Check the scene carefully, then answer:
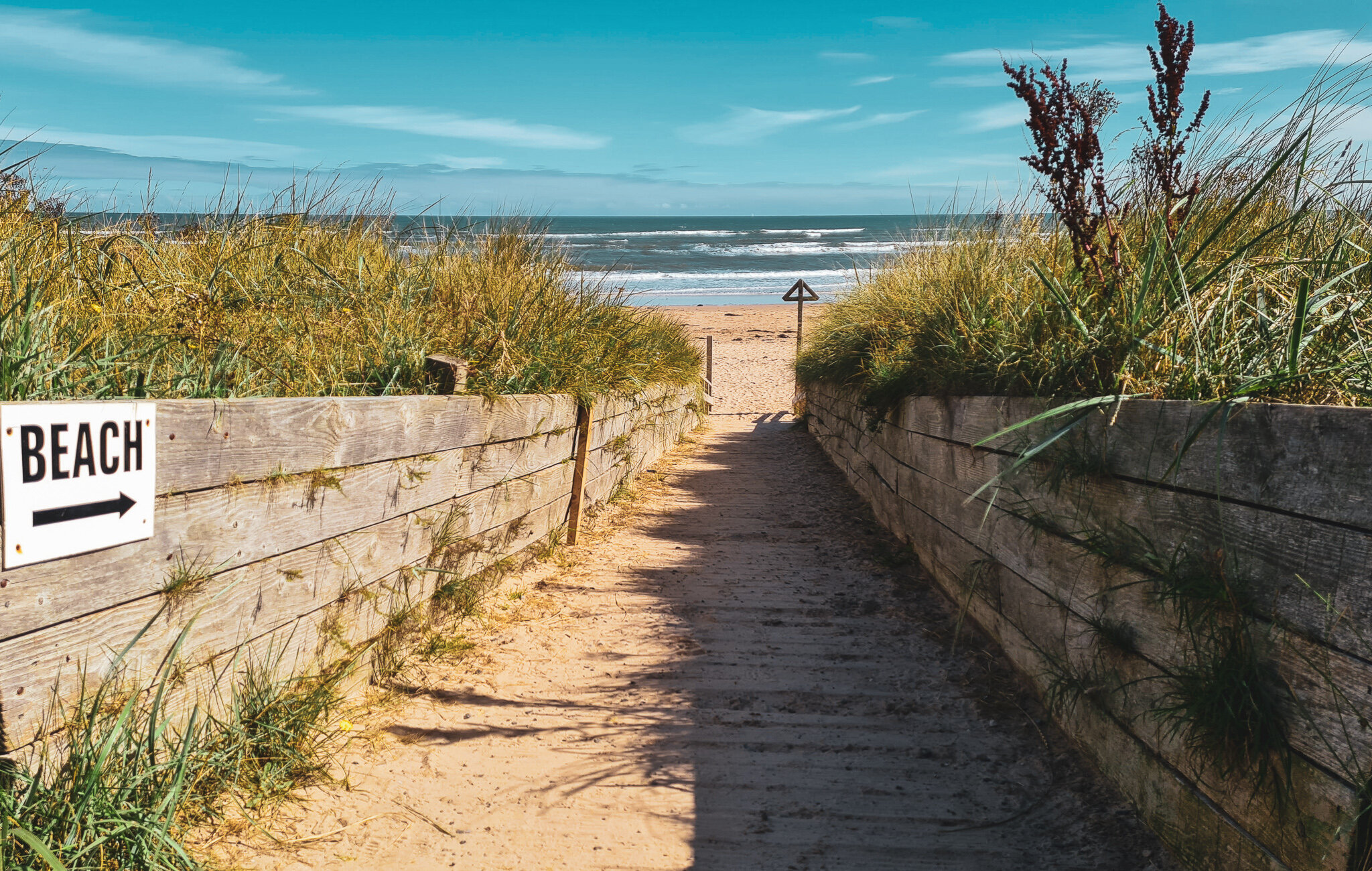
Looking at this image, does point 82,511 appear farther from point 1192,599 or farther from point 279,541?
point 1192,599

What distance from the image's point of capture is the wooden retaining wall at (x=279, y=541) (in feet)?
6.29

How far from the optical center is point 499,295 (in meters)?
5.17

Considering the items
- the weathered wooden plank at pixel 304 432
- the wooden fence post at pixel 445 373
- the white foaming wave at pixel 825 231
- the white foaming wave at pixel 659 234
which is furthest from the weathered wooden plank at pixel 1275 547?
the white foaming wave at pixel 825 231

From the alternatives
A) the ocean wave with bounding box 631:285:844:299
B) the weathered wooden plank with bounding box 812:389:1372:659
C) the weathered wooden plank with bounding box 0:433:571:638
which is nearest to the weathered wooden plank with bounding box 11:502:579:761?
the weathered wooden plank with bounding box 0:433:571:638

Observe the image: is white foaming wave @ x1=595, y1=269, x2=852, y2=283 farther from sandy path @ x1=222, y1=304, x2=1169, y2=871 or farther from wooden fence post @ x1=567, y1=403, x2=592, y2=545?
sandy path @ x1=222, y1=304, x2=1169, y2=871

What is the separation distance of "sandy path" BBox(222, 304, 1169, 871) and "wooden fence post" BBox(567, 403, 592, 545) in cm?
62

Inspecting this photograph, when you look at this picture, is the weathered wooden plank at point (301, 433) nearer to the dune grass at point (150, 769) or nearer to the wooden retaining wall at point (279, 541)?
the wooden retaining wall at point (279, 541)

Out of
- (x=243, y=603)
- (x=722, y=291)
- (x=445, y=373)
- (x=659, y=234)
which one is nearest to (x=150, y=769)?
(x=243, y=603)

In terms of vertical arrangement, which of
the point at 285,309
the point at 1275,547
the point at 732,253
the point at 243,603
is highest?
the point at 732,253

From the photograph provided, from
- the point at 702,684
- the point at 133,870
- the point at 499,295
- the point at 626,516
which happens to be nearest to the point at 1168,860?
the point at 702,684

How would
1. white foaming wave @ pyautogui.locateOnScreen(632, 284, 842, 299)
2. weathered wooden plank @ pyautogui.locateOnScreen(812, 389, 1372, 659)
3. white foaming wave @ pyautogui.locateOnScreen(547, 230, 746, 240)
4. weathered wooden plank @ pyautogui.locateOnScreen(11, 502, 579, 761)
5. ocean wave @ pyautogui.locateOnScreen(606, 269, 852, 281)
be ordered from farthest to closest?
white foaming wave @ pyautogui.locateOnScreen(547, 230, 746, 240) < ocean wave @ pyautogui.locateOnScreen(606, 269, 852, 281) < white foaming wave @ pyautogui.locateOnScreen(632, 284, 842, 299) < weathered wooden plank @ pyautogui.locateOnScreen(11, 502, 579, 761) < weathered wooden plank @ pyautogui.locateOnScreen(812, 389, 1372, 659)

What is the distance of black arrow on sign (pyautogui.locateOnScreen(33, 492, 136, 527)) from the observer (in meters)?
1.82

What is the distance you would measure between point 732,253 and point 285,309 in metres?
60.0

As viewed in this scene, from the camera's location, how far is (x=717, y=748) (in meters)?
3.11
